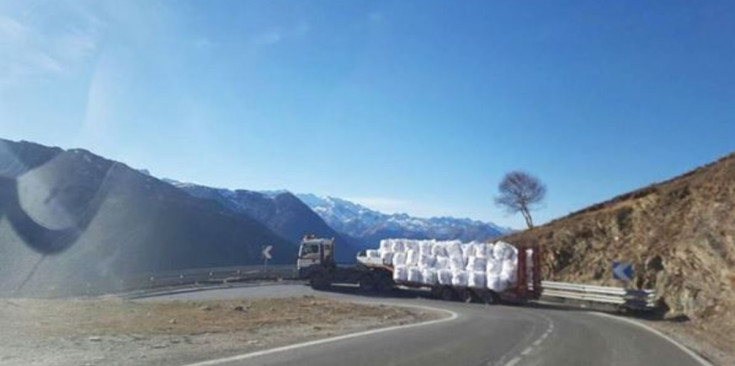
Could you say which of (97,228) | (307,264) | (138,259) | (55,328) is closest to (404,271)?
(307,264)

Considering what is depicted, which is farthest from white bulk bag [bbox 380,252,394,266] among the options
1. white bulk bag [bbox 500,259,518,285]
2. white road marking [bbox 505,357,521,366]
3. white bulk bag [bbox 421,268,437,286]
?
white road marking [bbox 505,357,521,366]

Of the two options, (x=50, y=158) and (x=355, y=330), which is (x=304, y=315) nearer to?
(x=355, y=330)

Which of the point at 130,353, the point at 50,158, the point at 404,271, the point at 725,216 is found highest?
the point at 50,158

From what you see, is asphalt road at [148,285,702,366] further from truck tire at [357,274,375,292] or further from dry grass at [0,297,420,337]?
truck tire at [357,274,375,292]

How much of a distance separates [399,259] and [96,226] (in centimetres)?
5859

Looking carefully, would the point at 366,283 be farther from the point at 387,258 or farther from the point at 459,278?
the point at 459,278

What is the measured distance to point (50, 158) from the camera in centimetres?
13162

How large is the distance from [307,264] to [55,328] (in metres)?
30.1

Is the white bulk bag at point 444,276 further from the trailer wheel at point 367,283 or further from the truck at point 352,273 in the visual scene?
the trailer wheel at point 367,283

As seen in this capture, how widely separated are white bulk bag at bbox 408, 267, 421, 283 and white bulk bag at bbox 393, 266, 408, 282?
13.4 inches

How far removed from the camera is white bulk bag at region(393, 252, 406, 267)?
41.8 m

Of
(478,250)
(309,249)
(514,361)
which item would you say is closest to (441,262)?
(478,250)

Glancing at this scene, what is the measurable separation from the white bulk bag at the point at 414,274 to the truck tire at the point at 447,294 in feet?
6.93

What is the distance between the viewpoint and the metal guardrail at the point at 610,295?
30984 mm
